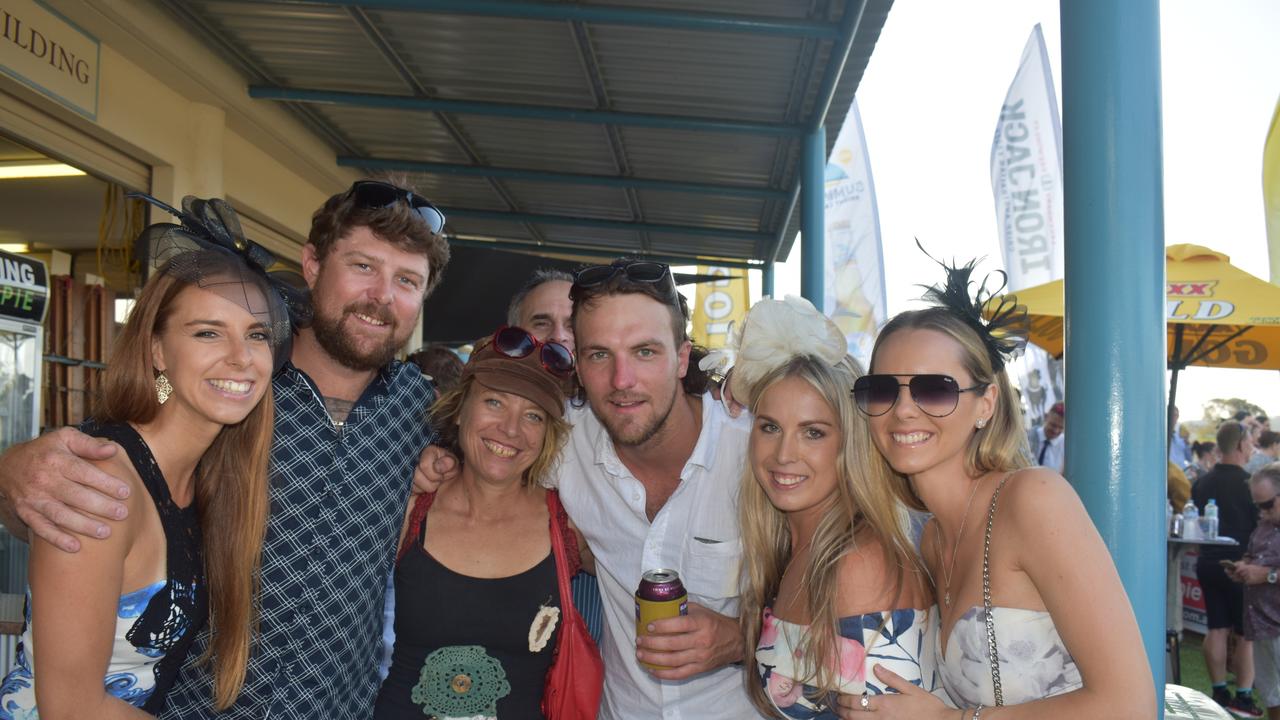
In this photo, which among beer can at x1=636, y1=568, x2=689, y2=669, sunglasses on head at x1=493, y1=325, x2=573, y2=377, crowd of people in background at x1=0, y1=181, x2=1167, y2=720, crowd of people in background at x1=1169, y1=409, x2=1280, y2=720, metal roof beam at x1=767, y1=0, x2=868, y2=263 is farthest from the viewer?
crowd of people in background at x1=1169, y1=409, x2=1280, y2=720

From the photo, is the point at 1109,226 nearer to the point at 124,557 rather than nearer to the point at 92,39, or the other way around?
the point at 124,557

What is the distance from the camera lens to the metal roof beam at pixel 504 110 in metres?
7.31

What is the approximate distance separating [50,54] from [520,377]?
435cm

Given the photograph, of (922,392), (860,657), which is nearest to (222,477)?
(860,657)

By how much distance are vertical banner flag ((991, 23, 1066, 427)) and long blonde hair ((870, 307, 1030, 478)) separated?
8022 mm

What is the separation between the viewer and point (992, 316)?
2311 mm

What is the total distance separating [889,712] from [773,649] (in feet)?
1.20

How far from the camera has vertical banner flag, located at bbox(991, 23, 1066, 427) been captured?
9594 mm

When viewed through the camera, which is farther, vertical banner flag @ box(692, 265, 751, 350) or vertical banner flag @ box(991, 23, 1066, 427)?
vertical banner flag @ box(692, 265, 751, 350)

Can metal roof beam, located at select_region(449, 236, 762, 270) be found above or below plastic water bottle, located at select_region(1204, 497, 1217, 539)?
above

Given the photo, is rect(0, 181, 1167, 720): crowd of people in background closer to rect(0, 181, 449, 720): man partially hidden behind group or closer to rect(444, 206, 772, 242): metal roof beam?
rect(0, 181, 449, 720): man partially hidden behind group

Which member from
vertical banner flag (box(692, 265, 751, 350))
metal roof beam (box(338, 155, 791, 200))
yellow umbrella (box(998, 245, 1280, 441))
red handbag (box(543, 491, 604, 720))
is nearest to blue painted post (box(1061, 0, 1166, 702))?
red handbag (box(543, 491, 604, 720))

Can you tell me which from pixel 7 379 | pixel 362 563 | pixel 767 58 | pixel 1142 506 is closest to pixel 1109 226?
pixel 1142 506

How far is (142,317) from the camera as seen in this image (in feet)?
6.77
